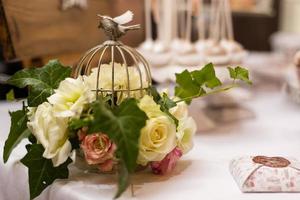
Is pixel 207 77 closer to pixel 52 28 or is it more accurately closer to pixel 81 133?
pixel 81 133

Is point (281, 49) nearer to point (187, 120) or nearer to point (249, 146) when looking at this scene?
point (249, 146)

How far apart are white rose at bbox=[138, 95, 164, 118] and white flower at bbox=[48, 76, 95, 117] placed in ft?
0.23

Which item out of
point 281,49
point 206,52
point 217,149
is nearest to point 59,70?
point 217,149

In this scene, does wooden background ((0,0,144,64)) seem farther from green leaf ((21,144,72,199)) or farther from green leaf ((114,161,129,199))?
green leaf ((114,161,129,199))

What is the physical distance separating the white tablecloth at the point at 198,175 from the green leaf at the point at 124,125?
0.29 ft

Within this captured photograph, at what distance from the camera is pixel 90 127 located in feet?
2.11

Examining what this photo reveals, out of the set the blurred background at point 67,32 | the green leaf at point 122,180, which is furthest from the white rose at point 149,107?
the blurred background at point 67,32

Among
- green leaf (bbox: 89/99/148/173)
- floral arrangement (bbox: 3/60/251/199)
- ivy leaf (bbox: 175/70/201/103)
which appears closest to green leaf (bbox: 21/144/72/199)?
floral arrangement (bbox: 3/60/251/199)

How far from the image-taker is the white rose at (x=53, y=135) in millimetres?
664

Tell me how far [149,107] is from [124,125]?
0.08 metres

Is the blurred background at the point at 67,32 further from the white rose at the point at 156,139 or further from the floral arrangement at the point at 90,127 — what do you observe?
the white rose at the point at 156,139

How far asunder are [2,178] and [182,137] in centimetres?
31

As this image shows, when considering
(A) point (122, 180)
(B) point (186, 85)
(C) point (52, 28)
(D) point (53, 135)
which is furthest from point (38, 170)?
(C) point (52, 28)

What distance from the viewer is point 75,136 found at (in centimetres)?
69
